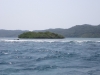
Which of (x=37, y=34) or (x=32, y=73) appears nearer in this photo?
(x=32, y=73)

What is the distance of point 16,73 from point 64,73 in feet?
12.8

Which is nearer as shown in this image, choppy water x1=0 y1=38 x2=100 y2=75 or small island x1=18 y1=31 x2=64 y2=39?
choppy water x1=0 y1=38 x2=100 y2=75

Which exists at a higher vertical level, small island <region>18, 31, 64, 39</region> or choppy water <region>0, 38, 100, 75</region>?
small island <region>18, 31, 64, 39</region>

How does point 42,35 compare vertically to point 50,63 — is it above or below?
above

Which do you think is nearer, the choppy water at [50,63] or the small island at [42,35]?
the choppy water at [50,63]

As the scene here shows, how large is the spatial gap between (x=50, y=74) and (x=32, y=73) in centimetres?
151

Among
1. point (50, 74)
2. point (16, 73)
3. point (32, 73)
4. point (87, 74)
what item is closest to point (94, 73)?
point (87, 74)

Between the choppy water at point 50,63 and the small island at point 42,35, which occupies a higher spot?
the small island at point 42,35

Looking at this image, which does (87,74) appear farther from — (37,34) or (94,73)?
(37,34)

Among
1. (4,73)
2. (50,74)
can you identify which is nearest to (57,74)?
(50,74)

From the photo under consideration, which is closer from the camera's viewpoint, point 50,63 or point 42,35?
point 50,63

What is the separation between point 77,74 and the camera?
1580 centimetres

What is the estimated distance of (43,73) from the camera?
55.2 feet

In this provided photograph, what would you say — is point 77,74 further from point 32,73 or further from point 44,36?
point 44,36
